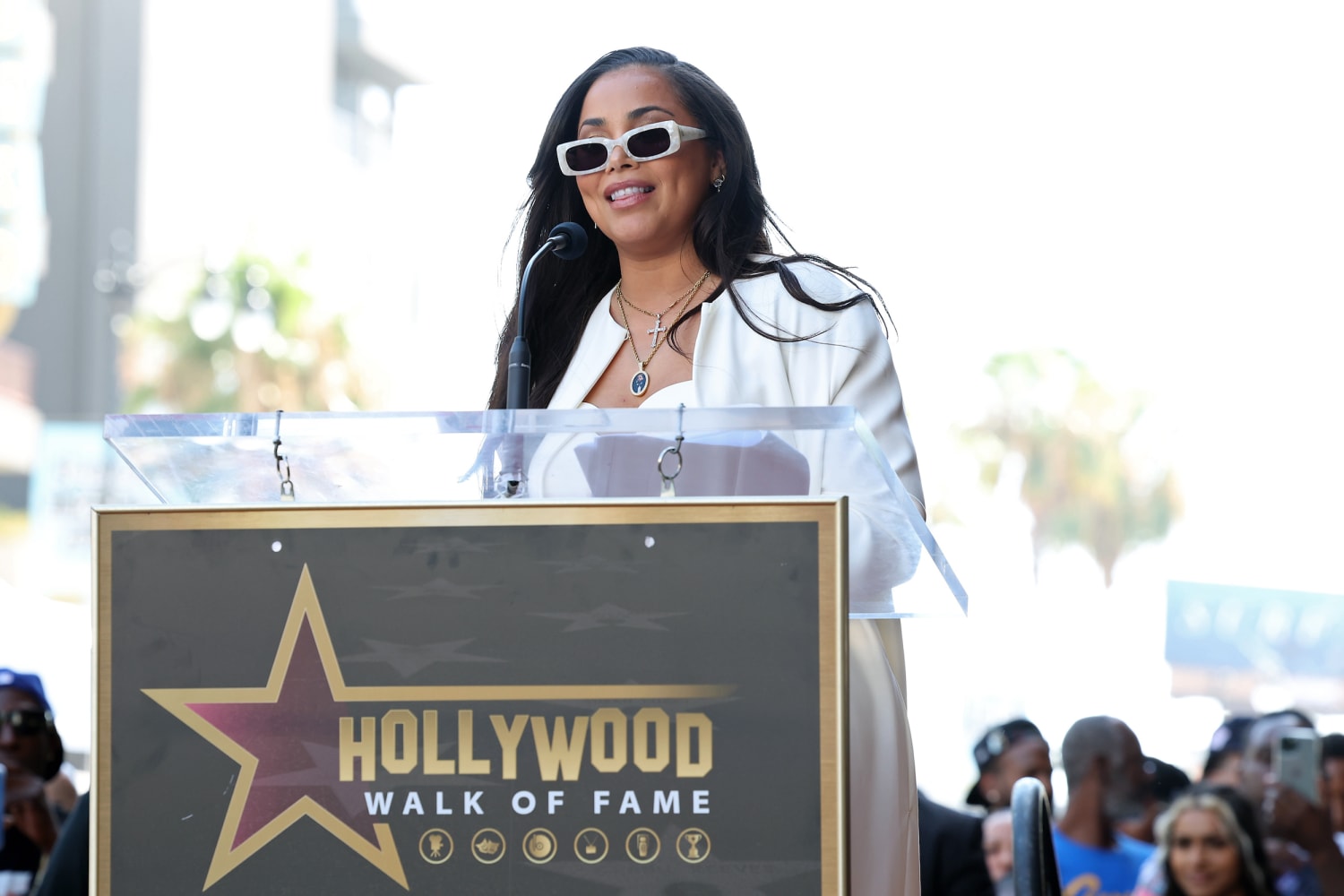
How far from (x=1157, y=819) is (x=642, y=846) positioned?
4172 mm

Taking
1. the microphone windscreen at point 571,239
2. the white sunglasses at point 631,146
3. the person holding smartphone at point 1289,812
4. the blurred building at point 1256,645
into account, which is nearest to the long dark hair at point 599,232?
the white sunglasses at point 631,146

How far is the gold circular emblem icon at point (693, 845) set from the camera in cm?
144

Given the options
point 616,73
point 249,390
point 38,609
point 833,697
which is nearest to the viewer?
point 833,697

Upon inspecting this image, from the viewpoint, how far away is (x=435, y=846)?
1457mm

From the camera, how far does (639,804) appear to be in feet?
4.76

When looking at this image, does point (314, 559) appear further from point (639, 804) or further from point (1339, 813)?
point (1339, 813)

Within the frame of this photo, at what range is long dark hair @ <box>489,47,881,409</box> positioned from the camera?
92.9 inches

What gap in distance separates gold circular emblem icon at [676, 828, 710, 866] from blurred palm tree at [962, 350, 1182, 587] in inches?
1213

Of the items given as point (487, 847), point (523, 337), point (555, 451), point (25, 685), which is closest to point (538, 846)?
point (487, 847)

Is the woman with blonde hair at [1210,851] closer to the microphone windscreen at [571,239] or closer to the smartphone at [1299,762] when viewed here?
the smartphone at [1299,762]

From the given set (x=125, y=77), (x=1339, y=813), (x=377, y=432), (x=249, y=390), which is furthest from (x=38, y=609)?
(x=125, y=77)

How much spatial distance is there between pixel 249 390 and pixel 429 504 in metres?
25.6

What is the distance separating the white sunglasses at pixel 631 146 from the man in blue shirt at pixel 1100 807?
354 cm

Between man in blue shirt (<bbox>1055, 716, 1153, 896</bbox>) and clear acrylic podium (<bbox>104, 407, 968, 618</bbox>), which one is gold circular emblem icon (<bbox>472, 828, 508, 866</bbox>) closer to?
clear acrylic podium (<bbox>104, 407, 968, 618</bbox>)
